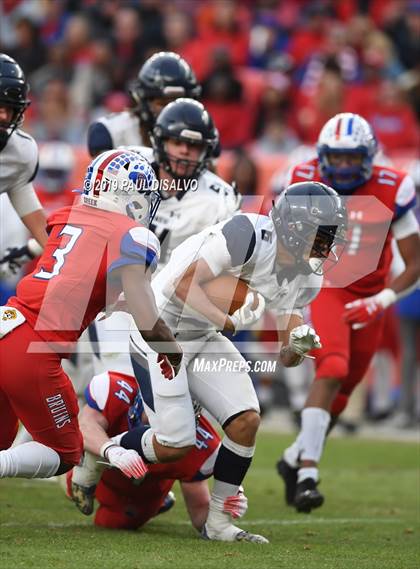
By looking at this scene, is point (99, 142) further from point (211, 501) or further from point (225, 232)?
point (211, 501)

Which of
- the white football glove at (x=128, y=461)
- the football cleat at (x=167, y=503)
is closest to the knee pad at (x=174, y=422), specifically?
the white football glove at (x=128, y=461)

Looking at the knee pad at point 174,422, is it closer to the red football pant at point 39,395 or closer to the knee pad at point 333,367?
the red football pant at point 39,395

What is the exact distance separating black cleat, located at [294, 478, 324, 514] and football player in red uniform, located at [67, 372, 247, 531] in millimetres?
785

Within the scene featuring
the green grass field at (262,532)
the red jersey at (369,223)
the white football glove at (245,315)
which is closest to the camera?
the green grass field at (262,532)

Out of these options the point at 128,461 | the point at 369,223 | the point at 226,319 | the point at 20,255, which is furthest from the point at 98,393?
the point at 369,223

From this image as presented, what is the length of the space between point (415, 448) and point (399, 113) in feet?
11.1

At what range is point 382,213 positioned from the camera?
6.95 m

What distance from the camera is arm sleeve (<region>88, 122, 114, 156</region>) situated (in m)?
7.08

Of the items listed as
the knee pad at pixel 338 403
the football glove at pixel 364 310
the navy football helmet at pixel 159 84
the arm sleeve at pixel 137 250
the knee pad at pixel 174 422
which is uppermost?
the navy football helmet at pixel 159 84

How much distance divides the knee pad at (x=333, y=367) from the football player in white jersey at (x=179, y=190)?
2.96ft

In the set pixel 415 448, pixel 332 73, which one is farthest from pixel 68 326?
pixel 332 73

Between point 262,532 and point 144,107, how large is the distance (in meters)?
2.62

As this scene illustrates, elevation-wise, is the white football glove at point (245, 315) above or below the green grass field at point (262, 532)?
above

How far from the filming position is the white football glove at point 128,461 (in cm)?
525
